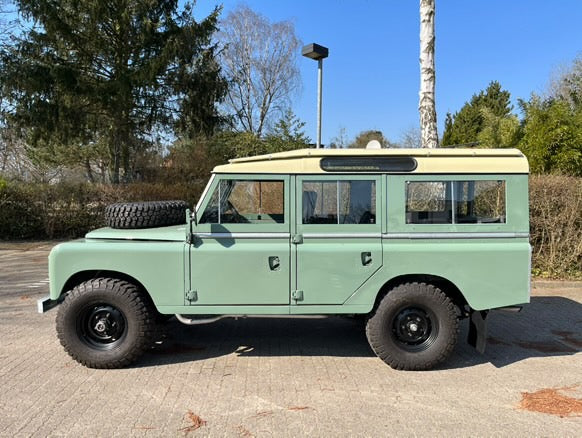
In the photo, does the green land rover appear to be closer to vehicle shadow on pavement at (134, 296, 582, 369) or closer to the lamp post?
vehicle shadow on pavement at (134, 296, 582, 369)

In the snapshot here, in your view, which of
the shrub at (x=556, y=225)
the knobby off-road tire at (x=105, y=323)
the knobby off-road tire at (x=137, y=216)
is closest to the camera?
the knobby off-road tire at (x=105, y=323)

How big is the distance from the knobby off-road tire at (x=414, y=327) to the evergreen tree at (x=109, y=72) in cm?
1458

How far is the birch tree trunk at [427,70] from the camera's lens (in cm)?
967

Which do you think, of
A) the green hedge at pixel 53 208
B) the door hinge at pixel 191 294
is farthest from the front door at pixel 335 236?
the green hedge at pixel 53 208

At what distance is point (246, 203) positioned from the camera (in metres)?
4.42

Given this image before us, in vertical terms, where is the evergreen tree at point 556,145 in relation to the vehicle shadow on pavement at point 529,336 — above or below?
above

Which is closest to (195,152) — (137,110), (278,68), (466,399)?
(137,110)

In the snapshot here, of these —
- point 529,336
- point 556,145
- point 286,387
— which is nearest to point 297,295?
point 286,387

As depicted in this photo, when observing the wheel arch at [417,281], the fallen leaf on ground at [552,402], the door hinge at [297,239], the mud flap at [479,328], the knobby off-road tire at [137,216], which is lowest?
the fallen leaf on ground at [552,402]

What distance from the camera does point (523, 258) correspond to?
4211mm

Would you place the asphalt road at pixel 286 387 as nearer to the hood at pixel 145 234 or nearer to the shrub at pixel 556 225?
the hood at pixel 145 234

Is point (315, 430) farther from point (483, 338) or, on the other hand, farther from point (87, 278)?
point (87, 278)

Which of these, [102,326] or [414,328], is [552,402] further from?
[102,326]

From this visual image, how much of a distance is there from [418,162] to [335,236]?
1.03 metres
